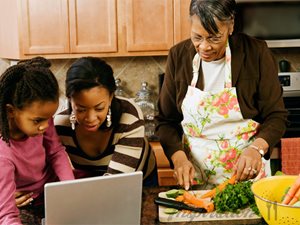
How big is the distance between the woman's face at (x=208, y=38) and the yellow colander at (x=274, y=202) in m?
0.46

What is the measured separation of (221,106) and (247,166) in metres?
0.27

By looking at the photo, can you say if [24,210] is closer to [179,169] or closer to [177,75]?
[179,169]

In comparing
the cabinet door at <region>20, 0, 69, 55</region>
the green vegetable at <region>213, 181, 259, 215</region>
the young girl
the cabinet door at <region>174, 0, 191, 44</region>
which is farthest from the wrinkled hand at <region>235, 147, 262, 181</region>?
the cabinet door at <region>20, 0, 69, 55</region>

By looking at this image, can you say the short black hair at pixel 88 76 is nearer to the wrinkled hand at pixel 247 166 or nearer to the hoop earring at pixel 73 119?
the hoop earring at pixel 73 119

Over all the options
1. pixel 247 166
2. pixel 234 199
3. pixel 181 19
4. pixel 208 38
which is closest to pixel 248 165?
pixel 247 166

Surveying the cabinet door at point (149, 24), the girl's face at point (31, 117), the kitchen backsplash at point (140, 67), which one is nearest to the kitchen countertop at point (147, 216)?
the girl's face at point (31, 117)

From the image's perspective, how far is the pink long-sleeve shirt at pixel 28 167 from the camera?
4.09 feet

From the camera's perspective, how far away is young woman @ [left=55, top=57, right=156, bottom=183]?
62.4 inches

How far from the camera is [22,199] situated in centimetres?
146

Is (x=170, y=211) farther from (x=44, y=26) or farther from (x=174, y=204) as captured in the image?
(x=44, y=26)

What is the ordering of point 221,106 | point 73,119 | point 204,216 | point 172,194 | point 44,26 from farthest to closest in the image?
1. point 44,26
2. point 221,106
3. point 73,119
4. point 172,194
5. point 204,216

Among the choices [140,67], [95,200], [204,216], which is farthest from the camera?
[140,67]

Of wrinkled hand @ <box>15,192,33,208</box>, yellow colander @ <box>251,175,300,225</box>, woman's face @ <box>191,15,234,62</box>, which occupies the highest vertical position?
woman's face @ <box>191,15,234,62</box>

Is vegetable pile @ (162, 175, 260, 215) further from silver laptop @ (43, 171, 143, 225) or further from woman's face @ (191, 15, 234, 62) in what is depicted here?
woman's face @ (191, 15, 234, 62)
